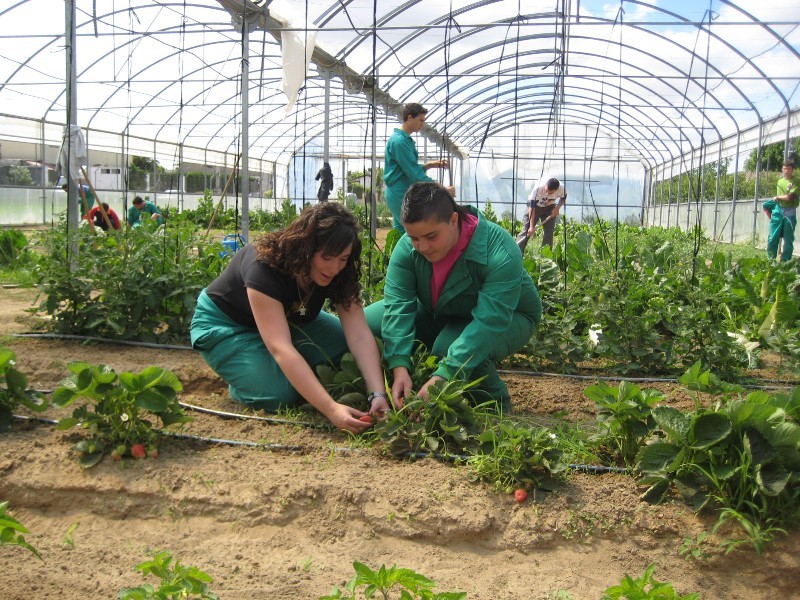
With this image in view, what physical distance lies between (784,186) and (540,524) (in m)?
8.65

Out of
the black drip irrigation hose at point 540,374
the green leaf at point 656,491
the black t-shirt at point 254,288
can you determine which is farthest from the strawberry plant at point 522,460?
the black drip irrigation hose at point 540,374

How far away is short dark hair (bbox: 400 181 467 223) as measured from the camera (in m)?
2.71

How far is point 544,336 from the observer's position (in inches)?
160

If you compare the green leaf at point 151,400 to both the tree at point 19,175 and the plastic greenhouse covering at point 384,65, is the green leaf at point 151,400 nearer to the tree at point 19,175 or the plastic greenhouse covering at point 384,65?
the plastic greenhouse covering at point 384,65

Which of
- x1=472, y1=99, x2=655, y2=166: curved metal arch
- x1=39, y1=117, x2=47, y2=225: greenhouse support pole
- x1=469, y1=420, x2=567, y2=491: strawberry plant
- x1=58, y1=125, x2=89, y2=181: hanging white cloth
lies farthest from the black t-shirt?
x1=472, y1=99, x2=655, y2=166: curved metal arch

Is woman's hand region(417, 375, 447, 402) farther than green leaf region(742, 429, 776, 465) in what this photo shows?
Yes

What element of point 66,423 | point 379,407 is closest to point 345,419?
point 379,407

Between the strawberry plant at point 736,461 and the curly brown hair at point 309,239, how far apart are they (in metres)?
1.25

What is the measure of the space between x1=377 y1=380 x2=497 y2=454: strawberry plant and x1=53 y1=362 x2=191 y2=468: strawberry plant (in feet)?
2.46

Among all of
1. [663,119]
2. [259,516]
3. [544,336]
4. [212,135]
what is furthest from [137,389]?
[212,135]

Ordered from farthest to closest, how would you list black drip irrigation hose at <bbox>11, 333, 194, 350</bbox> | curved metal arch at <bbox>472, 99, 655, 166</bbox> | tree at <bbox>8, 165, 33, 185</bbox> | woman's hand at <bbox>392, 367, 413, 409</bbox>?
curved metal arch at <bbox>472, 99, 655, 166</bbox> < tree at <bbox>8, 165, 33, 185</bbox> < black drip irrigation hose at <bbox>11, 333, 194, 350</bbox> < woman's hand at <bbox>392, 367, 413, 409</bbox>

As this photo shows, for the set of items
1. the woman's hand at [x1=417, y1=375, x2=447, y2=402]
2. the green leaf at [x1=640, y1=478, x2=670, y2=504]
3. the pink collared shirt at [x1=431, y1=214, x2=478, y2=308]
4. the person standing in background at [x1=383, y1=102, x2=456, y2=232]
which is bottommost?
the green leaf at [x1=640, y1=478, x2=670, y2=504]

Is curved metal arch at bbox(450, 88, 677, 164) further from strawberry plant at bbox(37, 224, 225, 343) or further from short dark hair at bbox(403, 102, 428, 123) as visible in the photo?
strawberry plant at bbox(37, 224, 225, 343)

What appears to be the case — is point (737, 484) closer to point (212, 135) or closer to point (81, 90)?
point (81, 90)
